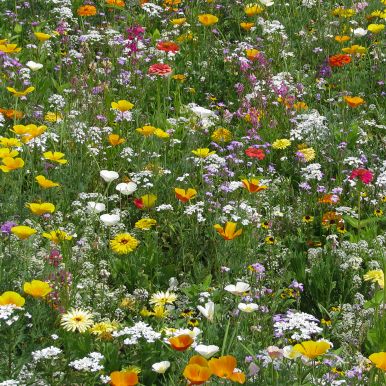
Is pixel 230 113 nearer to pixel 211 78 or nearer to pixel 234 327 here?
pixel 211 78

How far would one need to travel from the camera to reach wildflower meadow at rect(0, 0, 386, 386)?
262 centimetres

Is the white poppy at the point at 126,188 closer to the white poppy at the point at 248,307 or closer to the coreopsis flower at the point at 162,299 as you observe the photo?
the coreopsis flower at the point at 162,299

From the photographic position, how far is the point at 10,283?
9.30 feet

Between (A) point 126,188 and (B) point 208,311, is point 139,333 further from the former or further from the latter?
(A) point 126,188

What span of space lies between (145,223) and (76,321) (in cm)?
86

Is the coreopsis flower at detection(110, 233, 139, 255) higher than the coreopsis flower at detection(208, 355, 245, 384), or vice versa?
the coreopsis flower at detection(208, 355, 245, 384)

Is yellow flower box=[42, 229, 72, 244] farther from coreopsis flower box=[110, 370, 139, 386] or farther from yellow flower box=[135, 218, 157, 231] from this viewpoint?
coreopsis flower box=[110, 370, 139, 386]

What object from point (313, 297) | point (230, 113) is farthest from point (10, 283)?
point (230, 113)

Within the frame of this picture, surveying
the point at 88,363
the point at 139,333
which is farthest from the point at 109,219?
the point at 88,363

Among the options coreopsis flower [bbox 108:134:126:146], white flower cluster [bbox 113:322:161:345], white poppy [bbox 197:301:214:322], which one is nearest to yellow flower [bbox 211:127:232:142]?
coreopsis flower [bbox 108:134:126:146]

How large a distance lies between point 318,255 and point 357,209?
45 centimetres

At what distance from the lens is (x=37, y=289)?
101 inches

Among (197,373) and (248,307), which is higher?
(197,373)

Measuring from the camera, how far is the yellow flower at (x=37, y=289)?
2.54 metres
